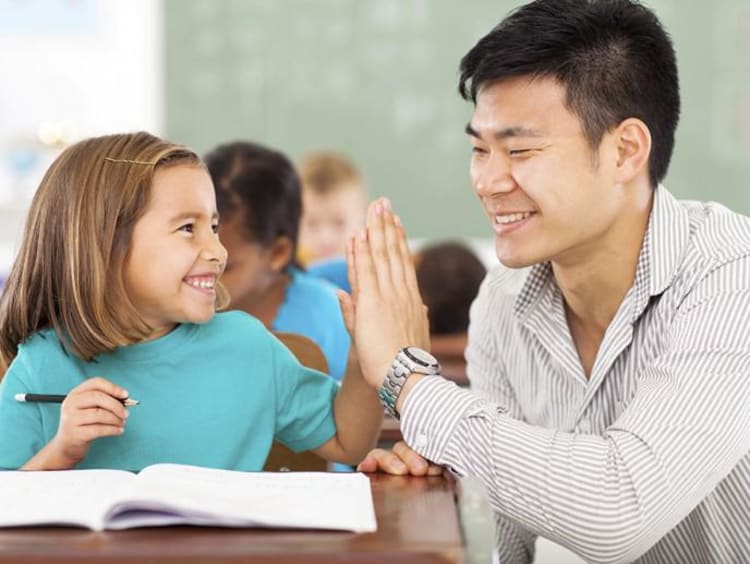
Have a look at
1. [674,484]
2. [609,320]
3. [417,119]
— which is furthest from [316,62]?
[674,484]

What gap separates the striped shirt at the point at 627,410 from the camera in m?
1.42

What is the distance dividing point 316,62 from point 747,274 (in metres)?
4.75

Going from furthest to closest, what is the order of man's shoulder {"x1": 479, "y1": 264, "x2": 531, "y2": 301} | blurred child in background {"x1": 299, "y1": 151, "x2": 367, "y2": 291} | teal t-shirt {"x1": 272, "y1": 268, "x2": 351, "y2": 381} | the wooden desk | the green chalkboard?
the green chalkboard → blurred child in background {"x1": 299, "y1": 151, "x2": 367, "y2": 291} → teal t-shirt {"x1": 272, "y1": 268, "x2": 351, "y2": 381} → man's shoulder {"x1": 479, "y1": 264, "x2": 531, "y2": 301} → the wooden desk

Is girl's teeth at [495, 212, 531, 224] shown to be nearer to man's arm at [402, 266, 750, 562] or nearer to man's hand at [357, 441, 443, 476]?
man's arm at [402, 266, 750, 562]

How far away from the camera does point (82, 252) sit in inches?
66.9

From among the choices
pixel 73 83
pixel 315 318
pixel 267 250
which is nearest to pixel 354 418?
pixel 315 318

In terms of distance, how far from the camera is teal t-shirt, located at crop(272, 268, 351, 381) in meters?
2.69

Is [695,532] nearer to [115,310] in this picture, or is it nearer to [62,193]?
[115,310]

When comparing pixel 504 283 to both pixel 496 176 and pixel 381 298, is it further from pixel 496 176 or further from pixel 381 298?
pixel 381 298

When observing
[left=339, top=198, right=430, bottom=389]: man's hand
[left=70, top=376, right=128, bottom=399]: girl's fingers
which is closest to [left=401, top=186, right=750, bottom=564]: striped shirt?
[left=339, top=198, right=430, bottom=389]: man's hand

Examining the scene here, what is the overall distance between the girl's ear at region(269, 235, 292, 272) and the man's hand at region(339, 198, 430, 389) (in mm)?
1083

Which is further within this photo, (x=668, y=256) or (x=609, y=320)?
(x=609, y=320)

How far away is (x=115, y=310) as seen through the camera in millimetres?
1704

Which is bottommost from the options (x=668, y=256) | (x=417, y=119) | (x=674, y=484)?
(x=417, y=119)
